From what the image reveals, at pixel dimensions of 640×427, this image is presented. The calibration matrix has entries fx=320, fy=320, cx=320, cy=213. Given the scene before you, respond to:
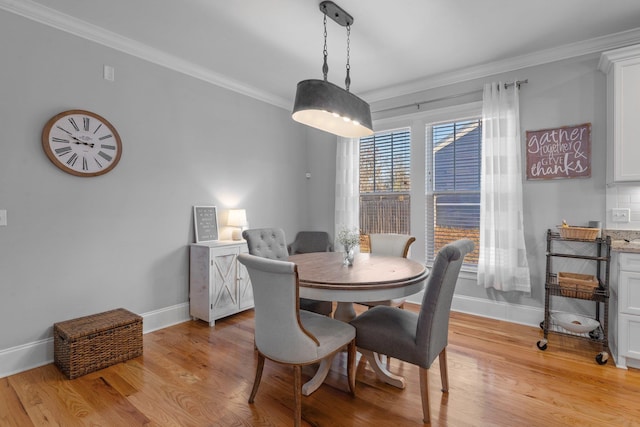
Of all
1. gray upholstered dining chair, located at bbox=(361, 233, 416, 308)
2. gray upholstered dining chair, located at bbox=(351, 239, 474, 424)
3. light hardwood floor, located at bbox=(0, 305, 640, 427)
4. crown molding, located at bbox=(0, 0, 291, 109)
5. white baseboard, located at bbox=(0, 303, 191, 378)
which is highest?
crown molding, located at bbox=(0, 0, 291, 109)

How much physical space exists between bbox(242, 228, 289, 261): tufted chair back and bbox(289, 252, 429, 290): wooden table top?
1.23ft

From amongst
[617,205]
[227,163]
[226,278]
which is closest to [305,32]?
[227,163]

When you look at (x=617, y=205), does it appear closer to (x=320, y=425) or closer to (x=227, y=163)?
(x=320, y=425)

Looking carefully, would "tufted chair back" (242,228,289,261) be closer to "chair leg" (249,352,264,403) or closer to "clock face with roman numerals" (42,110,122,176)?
"chair leg" (249,352,264,403)

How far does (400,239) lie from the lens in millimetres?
3229

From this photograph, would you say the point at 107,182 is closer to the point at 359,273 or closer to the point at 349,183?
the point at 359,273

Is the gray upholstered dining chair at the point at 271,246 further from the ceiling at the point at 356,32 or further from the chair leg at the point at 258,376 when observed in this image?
the ceiling at the point at 356,32

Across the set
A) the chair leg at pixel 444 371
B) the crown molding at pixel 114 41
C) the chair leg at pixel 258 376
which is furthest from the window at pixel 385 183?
the chair leg at pixel 258 376

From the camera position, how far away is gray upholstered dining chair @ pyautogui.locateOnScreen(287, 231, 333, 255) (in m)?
4.39

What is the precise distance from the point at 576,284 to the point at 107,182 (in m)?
4.23

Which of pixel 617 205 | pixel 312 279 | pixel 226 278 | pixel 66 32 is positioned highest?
pixel 66 32

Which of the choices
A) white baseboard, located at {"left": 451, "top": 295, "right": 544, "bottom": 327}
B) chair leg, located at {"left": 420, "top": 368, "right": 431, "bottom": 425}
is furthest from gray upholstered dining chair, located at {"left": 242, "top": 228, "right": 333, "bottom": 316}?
white baseboard, located at {"left": 451, "top": 295, "right": 544, "bottom": 327}

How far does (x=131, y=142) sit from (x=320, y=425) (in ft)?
9.50

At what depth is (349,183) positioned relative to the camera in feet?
14.4
